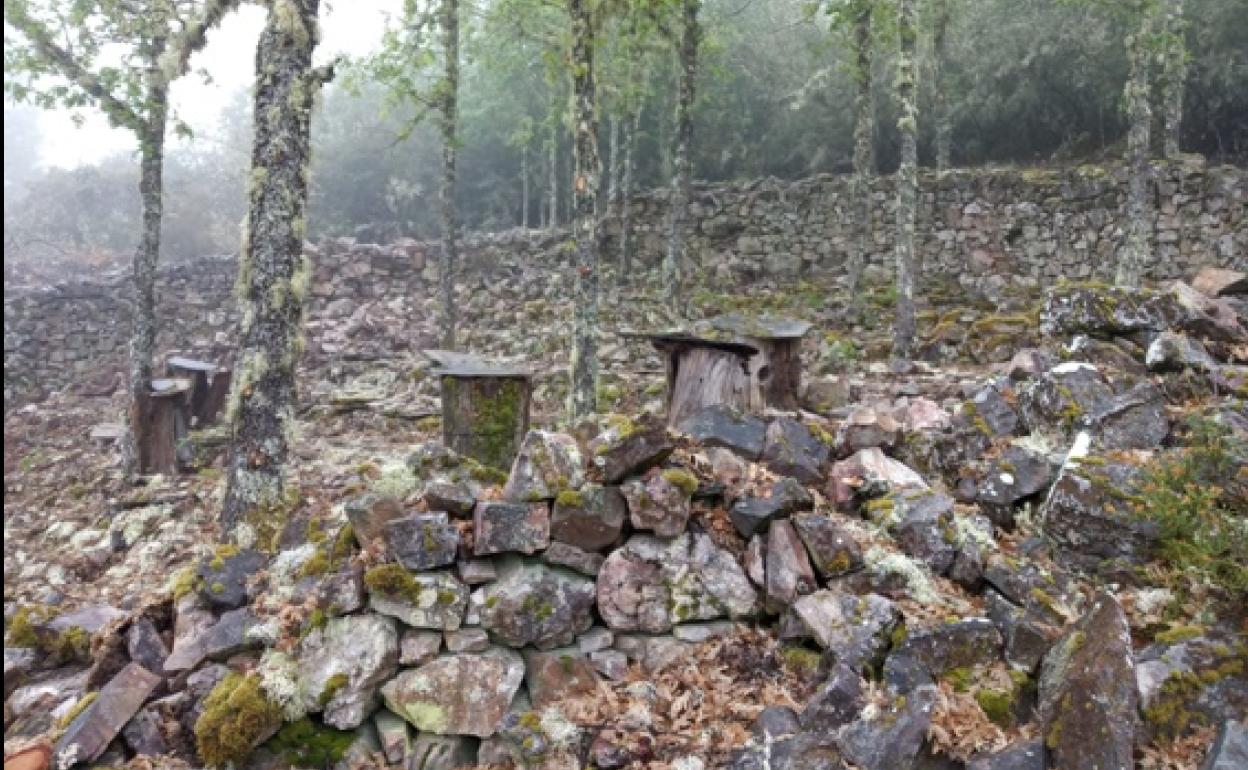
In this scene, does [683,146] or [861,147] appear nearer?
[683,146]

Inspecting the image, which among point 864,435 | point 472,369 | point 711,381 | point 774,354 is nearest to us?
point 864,435

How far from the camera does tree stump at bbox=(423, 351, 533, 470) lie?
21.4ft

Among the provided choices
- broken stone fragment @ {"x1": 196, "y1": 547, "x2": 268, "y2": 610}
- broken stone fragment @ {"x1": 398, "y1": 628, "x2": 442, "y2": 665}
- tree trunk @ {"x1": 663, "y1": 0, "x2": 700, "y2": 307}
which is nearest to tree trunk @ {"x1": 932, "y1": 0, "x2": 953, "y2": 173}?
tree trunk @ {"x1": 663, "y1": 0, "x2": 700, "y2": 307}

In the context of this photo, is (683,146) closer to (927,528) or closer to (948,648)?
(927,528)

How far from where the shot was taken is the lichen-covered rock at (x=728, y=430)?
5723mm

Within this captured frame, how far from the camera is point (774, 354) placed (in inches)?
301

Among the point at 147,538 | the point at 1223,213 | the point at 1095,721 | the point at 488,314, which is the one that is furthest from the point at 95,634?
the point at 1223,213

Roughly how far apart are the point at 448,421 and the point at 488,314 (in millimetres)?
10706

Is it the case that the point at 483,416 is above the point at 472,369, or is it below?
below

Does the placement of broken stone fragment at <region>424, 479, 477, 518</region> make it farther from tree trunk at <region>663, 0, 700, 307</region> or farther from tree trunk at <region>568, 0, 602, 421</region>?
tree trunk at <region>663, 0, 700, 307</region>

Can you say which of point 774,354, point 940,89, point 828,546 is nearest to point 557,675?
point 828,546

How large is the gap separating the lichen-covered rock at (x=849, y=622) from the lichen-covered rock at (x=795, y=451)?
3.65 ft

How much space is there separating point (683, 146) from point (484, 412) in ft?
29.8

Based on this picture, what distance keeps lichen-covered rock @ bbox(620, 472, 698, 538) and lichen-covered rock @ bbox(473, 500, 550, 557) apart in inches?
21.7
